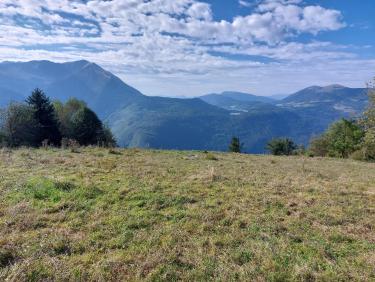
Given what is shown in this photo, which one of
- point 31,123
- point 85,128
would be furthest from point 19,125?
point 85,128

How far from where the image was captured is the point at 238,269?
5074mm

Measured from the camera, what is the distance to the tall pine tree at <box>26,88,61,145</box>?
47156mm

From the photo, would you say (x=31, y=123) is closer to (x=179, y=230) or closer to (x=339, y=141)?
(x=179, y=230)

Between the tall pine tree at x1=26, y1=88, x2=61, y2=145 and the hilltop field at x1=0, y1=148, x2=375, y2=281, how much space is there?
3921 cm

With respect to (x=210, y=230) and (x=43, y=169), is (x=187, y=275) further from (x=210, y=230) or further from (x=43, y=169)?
(x=43, y=169)

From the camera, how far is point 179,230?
6625 mm

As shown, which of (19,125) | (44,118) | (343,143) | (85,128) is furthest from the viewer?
(343,143)

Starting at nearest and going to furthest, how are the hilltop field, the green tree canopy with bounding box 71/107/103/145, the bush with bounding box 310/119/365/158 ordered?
the hilltop field, the green tree canopy with bounding box 71/107/103/145, the bush with bounding box 310/119/365/158

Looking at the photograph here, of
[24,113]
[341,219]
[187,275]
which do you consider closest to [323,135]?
[24,113]

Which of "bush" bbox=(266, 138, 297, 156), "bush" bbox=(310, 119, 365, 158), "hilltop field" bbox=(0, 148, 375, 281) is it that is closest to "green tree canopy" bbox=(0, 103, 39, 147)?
"hilltop field" bbox=(0, 148, 375, 281)

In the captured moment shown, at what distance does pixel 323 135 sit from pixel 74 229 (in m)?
71.5

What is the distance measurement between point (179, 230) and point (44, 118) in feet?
159

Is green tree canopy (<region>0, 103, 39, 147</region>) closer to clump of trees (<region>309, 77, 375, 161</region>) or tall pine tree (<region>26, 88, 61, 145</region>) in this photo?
tall pine tree (<region>26, 88, 61, 145</region>)

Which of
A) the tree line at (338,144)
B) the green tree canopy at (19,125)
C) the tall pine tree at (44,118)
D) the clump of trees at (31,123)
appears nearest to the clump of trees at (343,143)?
the tree line at (338,144)
